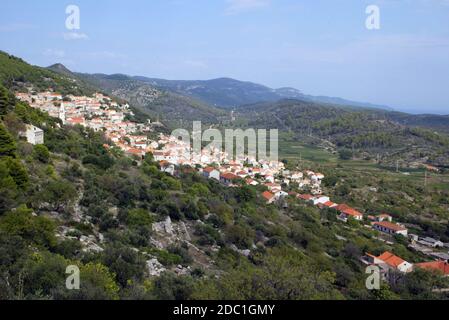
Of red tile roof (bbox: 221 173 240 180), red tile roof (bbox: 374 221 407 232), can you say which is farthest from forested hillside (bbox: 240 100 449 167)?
red tile roof (bbox: 221 173 240 180)

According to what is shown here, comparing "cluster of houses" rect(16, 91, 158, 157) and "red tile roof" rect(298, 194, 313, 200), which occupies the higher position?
"cluster of houses" rect(16, 91, 158, 157)

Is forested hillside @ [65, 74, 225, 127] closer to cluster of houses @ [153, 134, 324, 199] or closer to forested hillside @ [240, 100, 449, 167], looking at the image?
forested hillside @ [240, 100, 449, 167]

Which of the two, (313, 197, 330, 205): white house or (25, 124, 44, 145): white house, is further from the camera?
(313, 197, 330, 205): white house

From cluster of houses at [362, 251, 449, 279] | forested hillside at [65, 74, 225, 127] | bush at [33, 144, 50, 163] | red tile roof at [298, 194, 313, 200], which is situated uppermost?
forested hillside at [65, 74, 225, 127]

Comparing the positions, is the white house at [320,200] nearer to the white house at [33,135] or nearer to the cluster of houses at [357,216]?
the cluster of houses at [357,216]

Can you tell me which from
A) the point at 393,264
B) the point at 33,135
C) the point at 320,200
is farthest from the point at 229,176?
the point at 33,135

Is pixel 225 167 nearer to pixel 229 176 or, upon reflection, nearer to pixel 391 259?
pixel 229 176
